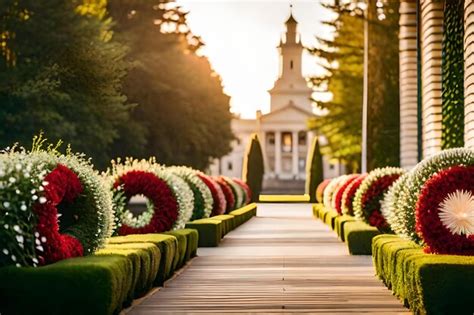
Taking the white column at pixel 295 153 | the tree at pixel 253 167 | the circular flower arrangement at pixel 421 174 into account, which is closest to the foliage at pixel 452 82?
the circular flower arrangement at pixel 421 174

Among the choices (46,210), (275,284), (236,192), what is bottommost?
(275,284)

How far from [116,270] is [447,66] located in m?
19.2

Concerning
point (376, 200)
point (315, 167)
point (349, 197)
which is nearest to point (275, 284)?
point (376, 200)

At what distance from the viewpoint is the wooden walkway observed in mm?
12766

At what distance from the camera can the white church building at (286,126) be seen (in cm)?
16262

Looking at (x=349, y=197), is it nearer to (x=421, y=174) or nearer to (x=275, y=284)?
(x=275, y=284)

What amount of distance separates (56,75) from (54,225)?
102ft

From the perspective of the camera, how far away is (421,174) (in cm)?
1440

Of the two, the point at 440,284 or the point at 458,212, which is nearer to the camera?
the point at 440,284

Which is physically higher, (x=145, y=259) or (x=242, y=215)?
(x=242, y=215)

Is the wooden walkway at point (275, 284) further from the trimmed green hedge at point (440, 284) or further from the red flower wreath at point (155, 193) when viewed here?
the trimmed green hedge at point (440, 284)

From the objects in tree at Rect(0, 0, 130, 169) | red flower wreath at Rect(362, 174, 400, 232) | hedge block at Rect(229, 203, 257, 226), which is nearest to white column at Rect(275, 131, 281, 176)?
tree at Rect(0, 0, 130, 169)

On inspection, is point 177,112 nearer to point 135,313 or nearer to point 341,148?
point 341,148

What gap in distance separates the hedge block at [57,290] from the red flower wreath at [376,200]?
42.8ft
